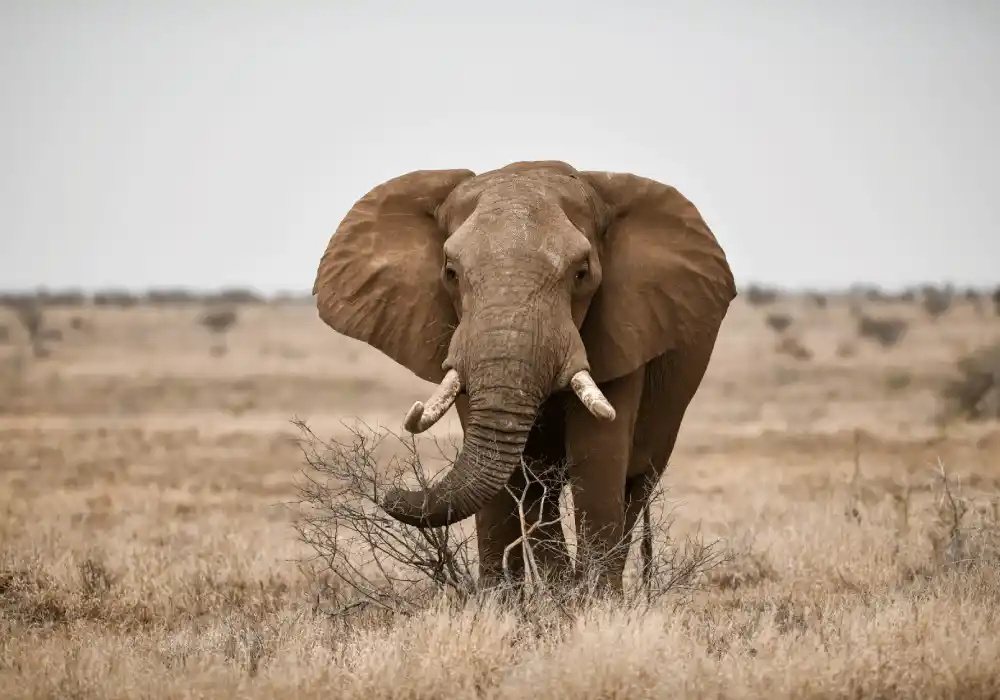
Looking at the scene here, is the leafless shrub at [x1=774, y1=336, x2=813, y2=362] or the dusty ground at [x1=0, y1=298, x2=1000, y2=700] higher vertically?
the leafless shrub at [x1=774, y1=336, x2=813, y2=362]

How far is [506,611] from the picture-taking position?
8.67 meters

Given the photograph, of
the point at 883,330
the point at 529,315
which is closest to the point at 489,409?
the point at 529,315

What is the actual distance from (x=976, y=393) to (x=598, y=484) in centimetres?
1975

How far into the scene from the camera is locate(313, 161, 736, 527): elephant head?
823 centimetres

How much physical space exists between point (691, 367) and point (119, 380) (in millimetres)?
26611

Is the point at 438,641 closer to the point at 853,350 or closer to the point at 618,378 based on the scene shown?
the point at 618,378

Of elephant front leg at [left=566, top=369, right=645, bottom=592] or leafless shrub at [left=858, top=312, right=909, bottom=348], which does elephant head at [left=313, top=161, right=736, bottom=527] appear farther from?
leafless shrub at [left=858, top=312, right=909, bottom=348]

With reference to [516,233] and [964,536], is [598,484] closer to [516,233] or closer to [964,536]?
[516,233]

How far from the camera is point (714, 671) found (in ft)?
24.9

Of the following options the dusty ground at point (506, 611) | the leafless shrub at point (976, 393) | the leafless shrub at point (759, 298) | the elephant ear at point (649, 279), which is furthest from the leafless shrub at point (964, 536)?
the leafless shrub at point (759, 298)

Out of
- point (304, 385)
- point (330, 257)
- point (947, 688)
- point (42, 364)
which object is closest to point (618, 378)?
point (330, 257)

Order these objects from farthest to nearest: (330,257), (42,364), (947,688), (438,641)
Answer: (42,364) → (330,257) → (438,641) → (947,688)

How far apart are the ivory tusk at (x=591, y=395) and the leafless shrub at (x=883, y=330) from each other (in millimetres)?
41158

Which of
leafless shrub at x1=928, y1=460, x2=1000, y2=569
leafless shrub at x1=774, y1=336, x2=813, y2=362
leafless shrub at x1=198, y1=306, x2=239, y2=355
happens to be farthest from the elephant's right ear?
leafless shrub at x1=198, y1=306, x2=239, y2=355
